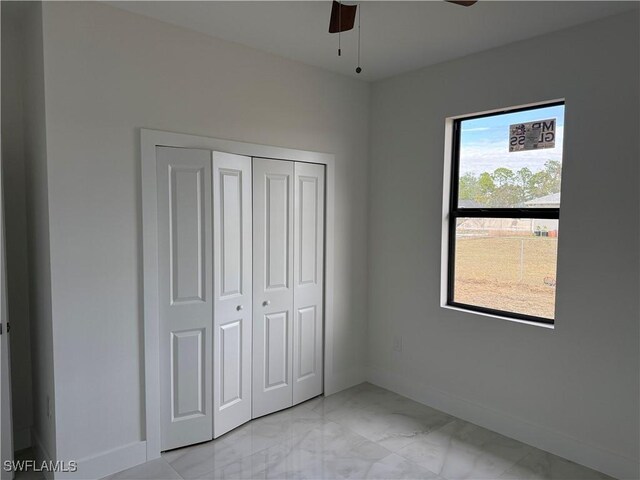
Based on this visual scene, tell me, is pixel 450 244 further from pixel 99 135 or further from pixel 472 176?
pixel 99 135

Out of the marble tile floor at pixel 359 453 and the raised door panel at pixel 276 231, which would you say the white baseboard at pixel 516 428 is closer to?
the marble tile floor at pixel 359 453

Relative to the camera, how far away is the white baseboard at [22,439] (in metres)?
2.79

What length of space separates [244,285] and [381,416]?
1.45 meters

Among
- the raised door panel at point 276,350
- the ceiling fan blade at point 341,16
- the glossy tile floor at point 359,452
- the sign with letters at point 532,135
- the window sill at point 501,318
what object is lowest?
the glossy tile floor at point 359,452

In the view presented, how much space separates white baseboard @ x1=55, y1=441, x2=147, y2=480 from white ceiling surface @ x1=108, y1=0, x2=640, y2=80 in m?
2.56

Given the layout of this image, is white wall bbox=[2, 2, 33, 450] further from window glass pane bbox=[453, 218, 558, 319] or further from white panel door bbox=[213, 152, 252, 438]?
window glass pane bbox=[453, 218, 558, 319]

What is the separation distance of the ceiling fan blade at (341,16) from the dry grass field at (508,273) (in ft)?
5.91

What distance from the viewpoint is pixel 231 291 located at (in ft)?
9.71

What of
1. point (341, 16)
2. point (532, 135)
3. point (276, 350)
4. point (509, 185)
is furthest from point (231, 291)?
point (532, 135)

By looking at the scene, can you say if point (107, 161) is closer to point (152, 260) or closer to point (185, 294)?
point (152, 260)

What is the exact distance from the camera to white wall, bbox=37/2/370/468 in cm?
229

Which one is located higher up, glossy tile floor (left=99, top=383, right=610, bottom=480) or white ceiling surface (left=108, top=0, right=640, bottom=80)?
white ceiling surface (left=108, top=0, right=640, bottom=80)

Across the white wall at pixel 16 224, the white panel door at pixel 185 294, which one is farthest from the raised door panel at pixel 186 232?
the white wall at pixel 16 224

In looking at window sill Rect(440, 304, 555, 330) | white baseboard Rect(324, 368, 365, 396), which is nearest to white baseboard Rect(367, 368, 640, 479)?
white baseboard Rect(324, 368, 365, 396)
